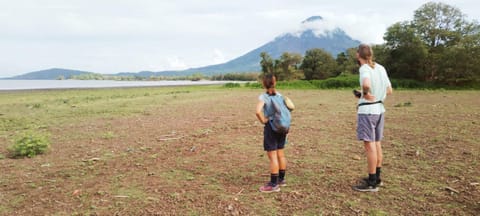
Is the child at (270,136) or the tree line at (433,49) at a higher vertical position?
the tree line at (433,49)

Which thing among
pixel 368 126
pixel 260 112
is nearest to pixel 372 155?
pixel 368 126

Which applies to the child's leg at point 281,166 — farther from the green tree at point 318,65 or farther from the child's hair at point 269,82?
the green tree at point 318,65

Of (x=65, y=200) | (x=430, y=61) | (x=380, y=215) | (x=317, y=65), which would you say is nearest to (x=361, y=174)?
(x=380, y=215)

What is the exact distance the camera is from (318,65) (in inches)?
1853

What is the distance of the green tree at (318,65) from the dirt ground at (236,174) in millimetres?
38369

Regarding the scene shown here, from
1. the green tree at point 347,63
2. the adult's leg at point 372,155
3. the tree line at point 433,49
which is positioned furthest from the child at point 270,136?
the green tree at point 347,63

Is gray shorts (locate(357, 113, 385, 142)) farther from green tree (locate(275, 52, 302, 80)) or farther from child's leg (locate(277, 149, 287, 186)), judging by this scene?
green tree (locate(275, 52, 302, 80))

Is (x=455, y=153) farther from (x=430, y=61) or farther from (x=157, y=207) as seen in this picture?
(x=430, y=61)

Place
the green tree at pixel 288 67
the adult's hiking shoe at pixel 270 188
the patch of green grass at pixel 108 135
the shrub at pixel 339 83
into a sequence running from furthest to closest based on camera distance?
the green tree at pixel 288 67 < the shrub at pixel 339 83 < the patch of green grass at pixel 108 135 < the adult's hiking shoe at pixel 270 188

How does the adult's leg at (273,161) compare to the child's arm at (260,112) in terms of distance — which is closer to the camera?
the child's arm at (260,112)

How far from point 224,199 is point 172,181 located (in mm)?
1100

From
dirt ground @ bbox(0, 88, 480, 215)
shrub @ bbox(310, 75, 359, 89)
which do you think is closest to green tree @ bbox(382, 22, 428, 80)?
shrub @ bbox(310, 75, 359, 89)

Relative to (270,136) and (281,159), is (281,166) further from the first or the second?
(270,136)

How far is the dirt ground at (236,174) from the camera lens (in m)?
3.67
